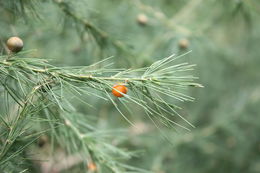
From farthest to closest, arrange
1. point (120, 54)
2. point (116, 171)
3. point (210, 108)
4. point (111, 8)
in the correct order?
point (210, 108) < point (111, 8) < point (120, 54) < point (116, 171)

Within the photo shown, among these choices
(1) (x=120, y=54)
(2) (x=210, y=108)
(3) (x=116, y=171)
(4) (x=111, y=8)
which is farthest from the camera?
(2) (x=210, y=108)

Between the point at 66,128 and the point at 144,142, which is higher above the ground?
the point at 144,142

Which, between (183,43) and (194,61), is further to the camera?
(194,61)

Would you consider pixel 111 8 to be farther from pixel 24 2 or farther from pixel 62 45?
pixel 24 2

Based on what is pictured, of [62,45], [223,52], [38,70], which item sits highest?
[223,52]

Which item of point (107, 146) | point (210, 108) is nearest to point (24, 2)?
point (107, 146)

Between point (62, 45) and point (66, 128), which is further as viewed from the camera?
point (62, 45)

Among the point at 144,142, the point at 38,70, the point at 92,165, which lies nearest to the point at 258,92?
the point at 144,142

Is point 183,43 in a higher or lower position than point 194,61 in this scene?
lower
